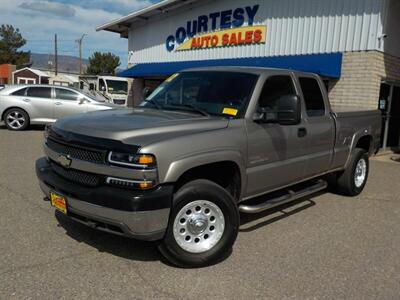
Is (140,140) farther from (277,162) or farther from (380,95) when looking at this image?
(380,95)

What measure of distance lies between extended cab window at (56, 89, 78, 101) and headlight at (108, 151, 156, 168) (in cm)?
1150

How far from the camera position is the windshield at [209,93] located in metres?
4.54

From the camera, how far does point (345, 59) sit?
11.7 m

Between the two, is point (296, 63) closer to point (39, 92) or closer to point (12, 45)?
point (39, 92)

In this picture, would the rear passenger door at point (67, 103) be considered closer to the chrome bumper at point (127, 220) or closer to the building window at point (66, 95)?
the building window at point (66, 95)

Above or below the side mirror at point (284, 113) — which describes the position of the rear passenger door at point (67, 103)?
below

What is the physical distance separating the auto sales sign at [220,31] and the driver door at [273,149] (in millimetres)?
9644

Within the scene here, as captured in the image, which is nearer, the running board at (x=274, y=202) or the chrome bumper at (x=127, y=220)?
the chrome bumper at (x=127, y=220)

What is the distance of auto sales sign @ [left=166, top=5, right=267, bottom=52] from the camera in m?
14.5

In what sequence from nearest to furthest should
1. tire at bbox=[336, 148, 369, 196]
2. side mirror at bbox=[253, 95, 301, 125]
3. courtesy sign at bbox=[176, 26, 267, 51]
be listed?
1. side mirror at bbox=[253, 95, 301, 125]
2. tire at bbox=[336, 148, 369, 196]
3. courtesy sign at bbox=[176, 26, 267, 51]

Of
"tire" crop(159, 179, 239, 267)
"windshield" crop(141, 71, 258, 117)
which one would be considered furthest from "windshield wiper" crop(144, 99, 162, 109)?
"tire" crop(159, 179, 239, 267)

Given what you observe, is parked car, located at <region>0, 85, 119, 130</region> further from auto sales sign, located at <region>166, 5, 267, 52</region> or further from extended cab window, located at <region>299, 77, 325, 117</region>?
extended cab window, located at <region>299, 77, 325, 117</region>

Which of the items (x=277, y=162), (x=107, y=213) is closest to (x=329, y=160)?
(x=277, y=162)

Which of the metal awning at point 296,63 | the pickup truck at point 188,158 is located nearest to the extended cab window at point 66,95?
the metal awning at point 296,63
